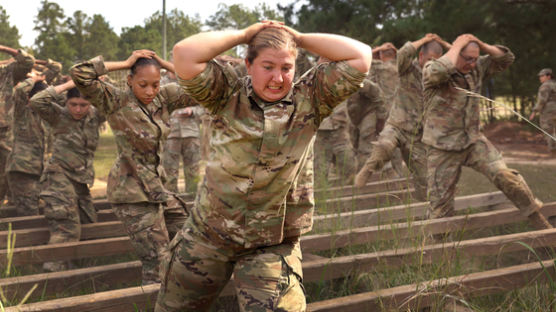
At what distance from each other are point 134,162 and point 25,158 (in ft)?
10.6

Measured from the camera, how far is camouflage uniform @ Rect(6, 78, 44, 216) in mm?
6406

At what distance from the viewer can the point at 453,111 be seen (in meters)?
5.25

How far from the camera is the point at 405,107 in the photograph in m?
6.83

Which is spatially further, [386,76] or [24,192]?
[386,76]

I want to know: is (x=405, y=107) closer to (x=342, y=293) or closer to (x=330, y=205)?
(x=330, y=205)

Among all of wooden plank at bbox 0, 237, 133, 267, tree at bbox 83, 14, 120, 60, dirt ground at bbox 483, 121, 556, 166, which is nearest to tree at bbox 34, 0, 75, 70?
tree at bbox 83, 14, 120, 60

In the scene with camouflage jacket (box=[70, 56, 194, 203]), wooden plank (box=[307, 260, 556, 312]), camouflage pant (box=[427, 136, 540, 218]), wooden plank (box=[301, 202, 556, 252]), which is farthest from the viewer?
camouflage pant (box=[427, 136, 540, 218])

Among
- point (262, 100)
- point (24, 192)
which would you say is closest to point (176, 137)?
point (24, 192)

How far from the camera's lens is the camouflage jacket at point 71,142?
16.9ft

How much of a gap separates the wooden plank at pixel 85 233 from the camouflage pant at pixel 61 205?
11 cm

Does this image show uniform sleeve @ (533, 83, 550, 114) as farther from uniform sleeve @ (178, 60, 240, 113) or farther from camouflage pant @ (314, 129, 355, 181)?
uniform sleeve @ (178, 60, 240, 113)

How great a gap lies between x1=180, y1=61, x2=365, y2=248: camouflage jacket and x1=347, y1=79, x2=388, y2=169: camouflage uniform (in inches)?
226

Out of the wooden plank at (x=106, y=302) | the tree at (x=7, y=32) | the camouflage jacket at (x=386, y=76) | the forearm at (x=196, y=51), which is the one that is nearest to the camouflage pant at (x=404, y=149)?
the camouflage jacket at (x=386, y=76)

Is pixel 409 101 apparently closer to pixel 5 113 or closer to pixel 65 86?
pixel 65 86
